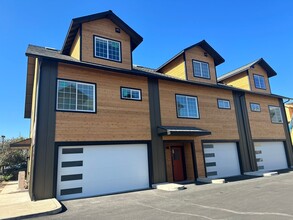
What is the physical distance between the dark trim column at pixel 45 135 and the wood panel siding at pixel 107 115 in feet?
1.11

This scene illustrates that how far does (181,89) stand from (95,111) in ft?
20.7

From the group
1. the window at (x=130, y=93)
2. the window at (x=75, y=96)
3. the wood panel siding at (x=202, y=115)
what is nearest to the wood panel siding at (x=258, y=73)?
the wood panel siding at (x=202, y=115)

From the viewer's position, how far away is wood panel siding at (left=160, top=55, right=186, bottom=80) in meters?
15.1

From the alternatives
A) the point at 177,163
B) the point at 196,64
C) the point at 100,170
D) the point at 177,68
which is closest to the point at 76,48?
the point at 100,170

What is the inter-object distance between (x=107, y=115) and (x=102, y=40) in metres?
4.50

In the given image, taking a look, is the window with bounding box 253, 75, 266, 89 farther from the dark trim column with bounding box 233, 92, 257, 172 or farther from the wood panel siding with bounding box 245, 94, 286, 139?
the dark trim column with bounding box 233, 92, 257, 172

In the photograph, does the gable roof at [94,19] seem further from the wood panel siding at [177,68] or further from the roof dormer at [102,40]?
the wood panel siding at [177,68]

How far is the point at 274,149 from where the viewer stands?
1798cm

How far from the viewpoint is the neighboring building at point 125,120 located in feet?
30.8

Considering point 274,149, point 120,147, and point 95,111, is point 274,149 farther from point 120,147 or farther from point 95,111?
point 95,111

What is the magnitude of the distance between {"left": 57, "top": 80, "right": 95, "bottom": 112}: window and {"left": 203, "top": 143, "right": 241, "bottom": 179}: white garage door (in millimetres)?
8220

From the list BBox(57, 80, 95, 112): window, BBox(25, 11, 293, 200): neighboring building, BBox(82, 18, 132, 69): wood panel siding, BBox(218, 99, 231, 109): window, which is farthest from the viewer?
BBox(218, 99, 231, 109): window

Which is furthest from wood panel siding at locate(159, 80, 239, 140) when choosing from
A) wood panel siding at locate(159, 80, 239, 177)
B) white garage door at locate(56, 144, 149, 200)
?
white garage door at locate(56, 144, 149, 200)

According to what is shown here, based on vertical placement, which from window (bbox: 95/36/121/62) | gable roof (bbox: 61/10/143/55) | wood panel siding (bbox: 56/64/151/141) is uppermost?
gable roof (bbox: 61/10/143/55)
